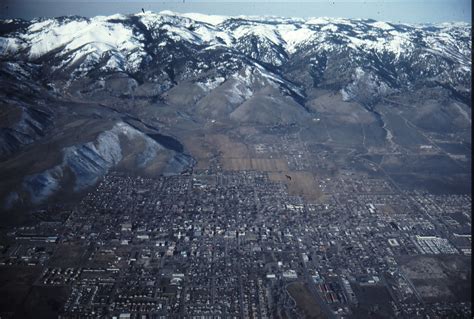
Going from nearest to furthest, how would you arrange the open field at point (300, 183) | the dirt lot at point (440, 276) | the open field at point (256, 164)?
1. the dirt lot at point (440, 276)
2. the open field at point (300, 183)
3. the open field at point (256, 164)

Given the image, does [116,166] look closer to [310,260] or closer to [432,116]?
[310,260]

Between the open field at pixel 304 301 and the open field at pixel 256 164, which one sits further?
the open field at pixel 256 164

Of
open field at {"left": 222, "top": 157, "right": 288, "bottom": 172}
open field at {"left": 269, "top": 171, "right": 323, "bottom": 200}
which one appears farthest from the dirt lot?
open field at {"left": 222, "top": 157, "right": 288, "bottom": 172}

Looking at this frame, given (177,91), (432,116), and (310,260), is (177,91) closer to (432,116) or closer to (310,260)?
(432,116)

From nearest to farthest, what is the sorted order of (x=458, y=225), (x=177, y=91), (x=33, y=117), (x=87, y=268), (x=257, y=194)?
(x=87, y=268) → (x=458, y=225) → (x=257, y=194) → (x=33, y=117) → (x=177, y=91)

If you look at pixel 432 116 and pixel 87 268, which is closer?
pixel 87 268

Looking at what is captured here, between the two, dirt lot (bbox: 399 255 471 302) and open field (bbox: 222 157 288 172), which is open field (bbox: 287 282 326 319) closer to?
dirt lot (bbox: 399 255 471 302)

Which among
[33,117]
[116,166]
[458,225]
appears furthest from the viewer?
[33,117]

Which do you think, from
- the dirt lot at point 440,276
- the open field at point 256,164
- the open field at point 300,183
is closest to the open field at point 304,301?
the dirt lot at point 440,276

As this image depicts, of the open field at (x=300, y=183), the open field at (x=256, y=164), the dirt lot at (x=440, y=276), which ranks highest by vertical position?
the dirt lot at (x=440, y=276)

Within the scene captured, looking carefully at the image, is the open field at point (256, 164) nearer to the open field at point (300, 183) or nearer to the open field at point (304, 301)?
the open field at point (300, 183)

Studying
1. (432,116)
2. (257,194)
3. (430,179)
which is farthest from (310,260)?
(432,116)
